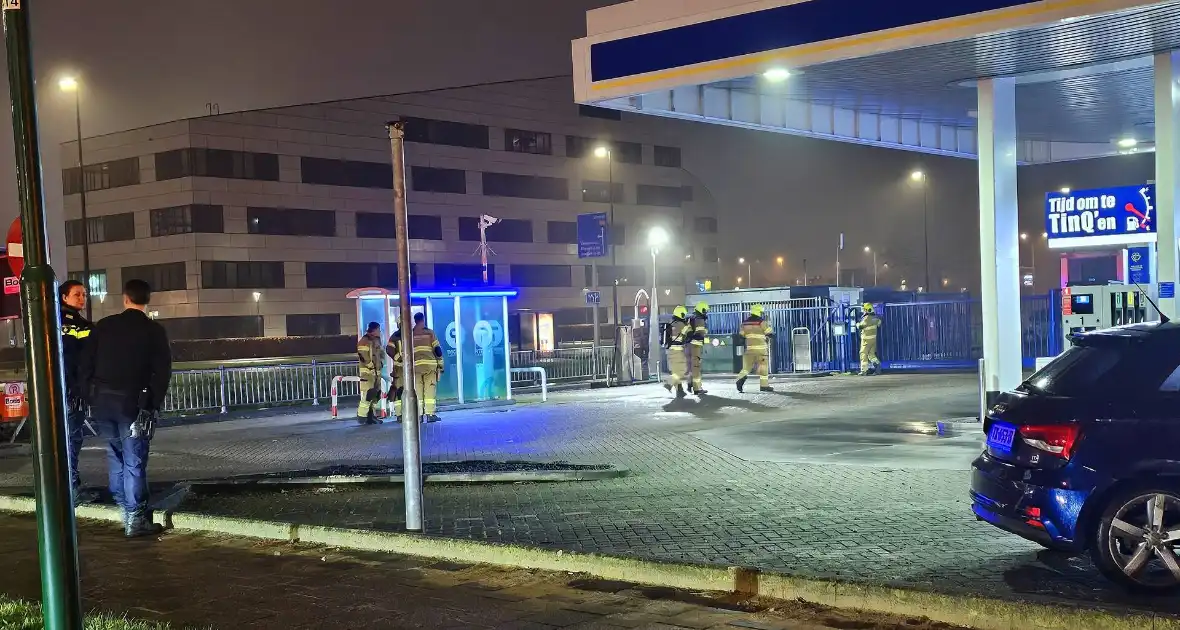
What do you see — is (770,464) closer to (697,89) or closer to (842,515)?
(842,515)

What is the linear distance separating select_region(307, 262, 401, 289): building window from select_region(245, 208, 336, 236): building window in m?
2.00

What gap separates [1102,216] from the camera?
14.2 m

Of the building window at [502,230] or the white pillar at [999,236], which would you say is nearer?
the white pillar at [999,236]

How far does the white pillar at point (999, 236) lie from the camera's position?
44.2 ft

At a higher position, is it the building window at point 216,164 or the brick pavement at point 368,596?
the building window at point 216,164

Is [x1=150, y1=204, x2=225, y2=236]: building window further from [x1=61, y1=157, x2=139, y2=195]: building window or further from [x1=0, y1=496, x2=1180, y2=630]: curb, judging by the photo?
[x1=0, y1=496, x2=1180, y2=630]: curb

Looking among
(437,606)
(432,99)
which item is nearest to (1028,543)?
(437,606)

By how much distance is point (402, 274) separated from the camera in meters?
8.95

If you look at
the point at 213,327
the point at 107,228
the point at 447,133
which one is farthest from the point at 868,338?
the point at 107,228

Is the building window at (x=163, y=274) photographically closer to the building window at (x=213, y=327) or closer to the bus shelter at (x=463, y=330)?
the building window at (x=213, y=327)

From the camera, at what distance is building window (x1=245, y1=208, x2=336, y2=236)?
2441 inches

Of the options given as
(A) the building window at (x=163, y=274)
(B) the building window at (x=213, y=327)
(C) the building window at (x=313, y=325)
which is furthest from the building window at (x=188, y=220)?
(C) the building window at (x=313, y=325)

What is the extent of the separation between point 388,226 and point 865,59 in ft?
190

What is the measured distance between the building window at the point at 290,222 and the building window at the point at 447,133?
7.28 metres
